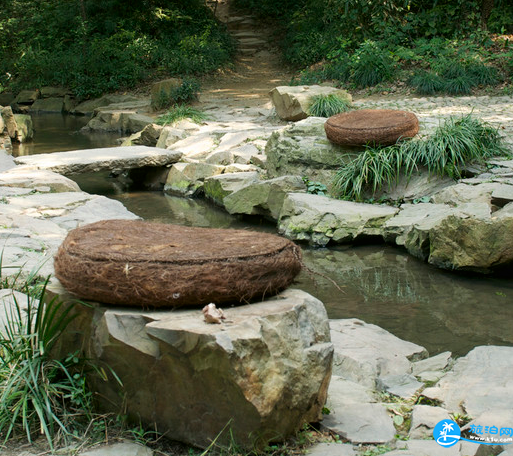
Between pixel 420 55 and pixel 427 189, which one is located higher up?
pixel 420 55

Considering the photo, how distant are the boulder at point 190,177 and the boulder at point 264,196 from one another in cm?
131

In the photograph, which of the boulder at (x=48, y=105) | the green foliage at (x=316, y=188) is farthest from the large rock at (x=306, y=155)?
the boulder at (x=48, y=105)

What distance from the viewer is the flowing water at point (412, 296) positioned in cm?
471

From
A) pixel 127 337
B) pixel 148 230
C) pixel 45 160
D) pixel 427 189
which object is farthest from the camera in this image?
pixel 45 160

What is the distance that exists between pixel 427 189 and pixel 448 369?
13.1ft

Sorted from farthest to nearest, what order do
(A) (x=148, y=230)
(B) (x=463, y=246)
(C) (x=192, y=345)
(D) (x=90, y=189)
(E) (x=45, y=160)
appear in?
1. (D) (x=90, y=189)
2. (E) (x=45, y=160)
3. (B) (x=463, y=246)
4. (A) (x=148, y=230)
5. (C) (x=192, y=345)

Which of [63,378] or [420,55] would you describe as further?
[420,55]

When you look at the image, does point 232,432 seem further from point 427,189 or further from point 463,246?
point 427,189

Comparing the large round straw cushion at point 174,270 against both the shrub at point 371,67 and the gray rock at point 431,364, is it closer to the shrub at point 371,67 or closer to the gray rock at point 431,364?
the gray rock at point 431,364

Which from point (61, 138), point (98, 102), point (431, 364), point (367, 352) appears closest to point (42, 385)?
point (367, 352)

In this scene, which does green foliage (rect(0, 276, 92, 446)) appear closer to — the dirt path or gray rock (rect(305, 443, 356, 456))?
gray rock (rect(305, 443, 356, 456))

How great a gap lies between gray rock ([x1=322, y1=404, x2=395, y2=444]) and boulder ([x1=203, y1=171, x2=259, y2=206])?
5.28 meters

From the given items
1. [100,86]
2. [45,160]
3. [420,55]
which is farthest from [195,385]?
[100,86]

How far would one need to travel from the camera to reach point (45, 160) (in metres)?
8.62
